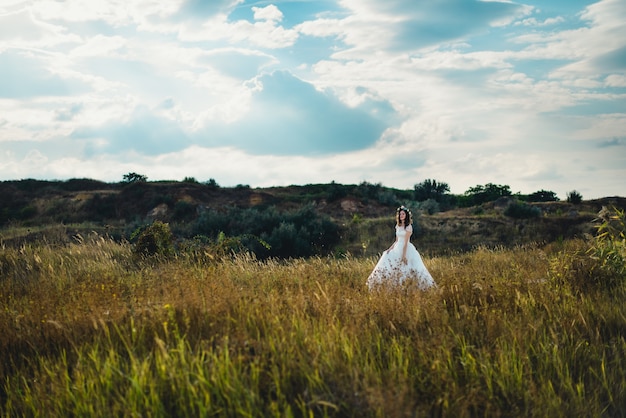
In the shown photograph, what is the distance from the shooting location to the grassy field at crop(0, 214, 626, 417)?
346 cm

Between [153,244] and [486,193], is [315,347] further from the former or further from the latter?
[486,193]

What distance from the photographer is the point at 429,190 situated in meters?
40.1

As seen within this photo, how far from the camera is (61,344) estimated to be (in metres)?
5.01

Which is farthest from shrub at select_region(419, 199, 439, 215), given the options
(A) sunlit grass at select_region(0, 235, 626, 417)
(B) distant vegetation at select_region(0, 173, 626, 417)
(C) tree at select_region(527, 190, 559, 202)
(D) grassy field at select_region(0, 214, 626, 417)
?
(A) sunlit grass at select_region(0, 235, 626, 417)

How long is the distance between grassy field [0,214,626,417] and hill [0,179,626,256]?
12101 millimetres

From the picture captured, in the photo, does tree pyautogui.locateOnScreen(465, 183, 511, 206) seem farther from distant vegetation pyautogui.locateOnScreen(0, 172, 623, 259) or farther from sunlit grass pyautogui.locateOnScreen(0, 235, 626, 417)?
sunlit grass pyautogui.locateOnScreen(0, 235, 626, 417)

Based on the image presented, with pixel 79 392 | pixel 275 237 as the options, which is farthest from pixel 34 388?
pixel 275 237

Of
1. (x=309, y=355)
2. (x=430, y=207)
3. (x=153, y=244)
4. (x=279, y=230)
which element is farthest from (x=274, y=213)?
(x=309, y=355)

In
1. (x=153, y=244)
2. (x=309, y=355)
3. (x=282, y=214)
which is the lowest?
(x=309, y=355)

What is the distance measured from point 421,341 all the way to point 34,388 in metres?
3.23

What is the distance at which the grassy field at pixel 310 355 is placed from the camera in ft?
11.4

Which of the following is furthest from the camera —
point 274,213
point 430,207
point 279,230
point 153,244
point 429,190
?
point 429,190

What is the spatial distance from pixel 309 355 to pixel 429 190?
3735 centimetres

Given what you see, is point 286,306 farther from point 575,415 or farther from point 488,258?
point 488,258
